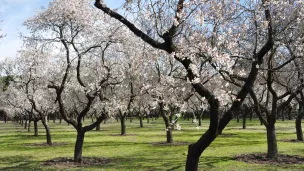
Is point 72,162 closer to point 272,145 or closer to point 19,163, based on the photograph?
point 19,163

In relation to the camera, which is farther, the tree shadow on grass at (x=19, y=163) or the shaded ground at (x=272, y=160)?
the shaded ground at (x=272, y=160)

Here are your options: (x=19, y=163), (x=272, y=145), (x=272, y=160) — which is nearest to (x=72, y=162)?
(x=19, y=163)

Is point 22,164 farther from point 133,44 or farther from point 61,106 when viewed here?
point 133,44

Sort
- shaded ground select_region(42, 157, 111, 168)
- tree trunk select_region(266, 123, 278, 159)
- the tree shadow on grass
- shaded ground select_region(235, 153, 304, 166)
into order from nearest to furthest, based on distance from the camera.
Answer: the tree shadow on grass → shaded ground select_region(235, 153, 304, 166) → shaded ground select_region(42, 157, 111, 168) → tree trunk select_region(266, 123, 278, 159)

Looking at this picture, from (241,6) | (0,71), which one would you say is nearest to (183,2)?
(241,6)

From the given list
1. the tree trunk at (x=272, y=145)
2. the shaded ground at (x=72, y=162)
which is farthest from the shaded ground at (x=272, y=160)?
the shaded ground at (x=72, y=162)

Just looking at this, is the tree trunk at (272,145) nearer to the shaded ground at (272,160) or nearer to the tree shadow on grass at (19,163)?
the shaded ground at (272,160)

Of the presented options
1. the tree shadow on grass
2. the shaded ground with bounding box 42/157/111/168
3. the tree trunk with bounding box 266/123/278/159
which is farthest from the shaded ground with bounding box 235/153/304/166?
the tree shadow on grass

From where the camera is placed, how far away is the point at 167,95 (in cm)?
2906

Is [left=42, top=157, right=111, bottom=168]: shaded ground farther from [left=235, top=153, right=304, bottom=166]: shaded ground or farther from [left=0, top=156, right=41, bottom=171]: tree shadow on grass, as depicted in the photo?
[left=235, top=153, right=304, bottom=166]: shaded ground

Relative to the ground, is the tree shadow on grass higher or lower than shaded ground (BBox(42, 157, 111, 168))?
lower

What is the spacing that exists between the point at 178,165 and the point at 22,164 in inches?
416

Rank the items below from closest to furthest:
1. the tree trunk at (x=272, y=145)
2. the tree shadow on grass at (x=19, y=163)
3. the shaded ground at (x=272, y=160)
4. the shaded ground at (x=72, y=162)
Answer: the tree shadow on grass at (x=19, y=163)
the shaded ground at (x=272, y=160)
the shaded ground at (x=72, y=162)
the tree trunk at (x=272, y=145)

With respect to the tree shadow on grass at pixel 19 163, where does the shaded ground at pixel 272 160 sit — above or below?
above
